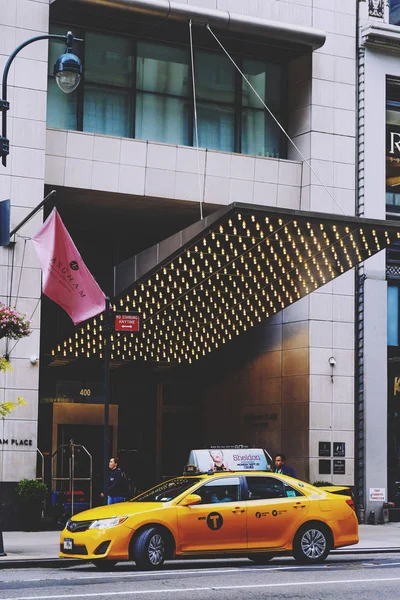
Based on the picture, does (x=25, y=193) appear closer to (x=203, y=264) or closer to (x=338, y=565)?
(x=203, y=264)

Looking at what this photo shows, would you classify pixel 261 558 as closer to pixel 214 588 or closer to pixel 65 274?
pixel 214 588

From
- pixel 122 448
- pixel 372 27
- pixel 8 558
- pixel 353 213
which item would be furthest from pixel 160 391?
pixel 8 558

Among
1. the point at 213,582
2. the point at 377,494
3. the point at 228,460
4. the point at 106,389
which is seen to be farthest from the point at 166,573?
the point at 377,494

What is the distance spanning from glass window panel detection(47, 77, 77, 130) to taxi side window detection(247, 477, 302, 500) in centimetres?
1321

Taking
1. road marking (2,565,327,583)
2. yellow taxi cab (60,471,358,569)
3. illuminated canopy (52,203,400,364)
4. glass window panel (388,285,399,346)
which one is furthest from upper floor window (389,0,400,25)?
road marking (2,565,327,583)

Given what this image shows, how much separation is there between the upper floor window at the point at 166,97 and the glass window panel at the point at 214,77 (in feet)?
0.09

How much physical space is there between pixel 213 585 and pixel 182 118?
56.4ft

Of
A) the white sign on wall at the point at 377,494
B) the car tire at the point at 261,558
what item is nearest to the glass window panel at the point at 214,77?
the white sign on wall at the point at 377,494

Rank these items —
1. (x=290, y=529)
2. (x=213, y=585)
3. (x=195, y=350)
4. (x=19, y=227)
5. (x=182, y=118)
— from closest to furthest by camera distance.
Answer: (x=213, y=585)
(x=290, y=529)
(x=19, y=227)
(x=182, y=118)
(x=195, y=350)

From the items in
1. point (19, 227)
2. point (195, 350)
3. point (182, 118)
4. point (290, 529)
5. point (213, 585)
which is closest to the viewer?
point (213, 585)

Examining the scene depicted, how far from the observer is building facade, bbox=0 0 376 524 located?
88.8 ft

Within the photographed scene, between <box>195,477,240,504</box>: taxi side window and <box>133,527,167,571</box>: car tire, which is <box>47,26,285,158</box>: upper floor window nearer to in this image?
<box>195,477,240,504</box>: taxi side window

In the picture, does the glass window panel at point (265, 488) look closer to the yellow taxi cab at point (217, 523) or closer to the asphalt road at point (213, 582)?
the yellow taxi cab at point (217, 523)

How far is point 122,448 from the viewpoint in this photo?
106 ft
